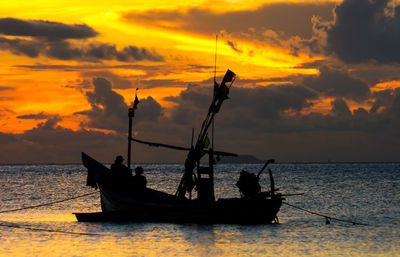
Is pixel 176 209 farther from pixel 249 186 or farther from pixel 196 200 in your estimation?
pixel 249 186

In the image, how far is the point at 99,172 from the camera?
114 ft

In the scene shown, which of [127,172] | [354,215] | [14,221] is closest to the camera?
[127,172]

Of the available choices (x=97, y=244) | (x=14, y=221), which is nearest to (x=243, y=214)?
(x=97, y=244)

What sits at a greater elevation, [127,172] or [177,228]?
[127,172]

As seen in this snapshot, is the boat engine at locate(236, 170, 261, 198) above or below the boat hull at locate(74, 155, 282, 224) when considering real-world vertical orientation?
above

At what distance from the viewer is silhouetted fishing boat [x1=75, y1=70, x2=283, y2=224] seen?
106 feet

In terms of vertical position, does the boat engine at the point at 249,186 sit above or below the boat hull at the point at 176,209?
above

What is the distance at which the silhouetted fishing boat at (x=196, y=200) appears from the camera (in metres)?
32.3

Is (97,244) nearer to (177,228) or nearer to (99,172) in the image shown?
(177,228)

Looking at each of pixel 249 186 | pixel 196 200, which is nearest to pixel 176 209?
pixel 196 200

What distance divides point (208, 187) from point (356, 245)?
8579 millimetres

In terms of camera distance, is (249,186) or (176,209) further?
(176,209)

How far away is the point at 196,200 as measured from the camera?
109ft

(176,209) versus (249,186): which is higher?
(249,186)
